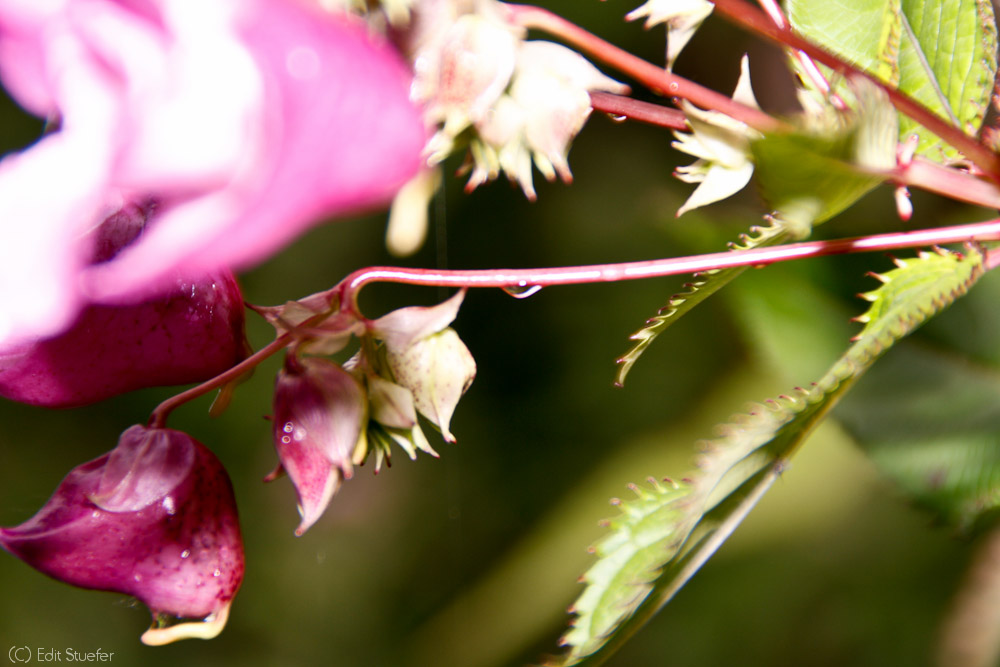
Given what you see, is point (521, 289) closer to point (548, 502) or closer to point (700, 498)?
point (700, 498)

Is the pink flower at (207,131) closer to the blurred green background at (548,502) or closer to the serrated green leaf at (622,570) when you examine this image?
the serrated green leaf at (622,570)

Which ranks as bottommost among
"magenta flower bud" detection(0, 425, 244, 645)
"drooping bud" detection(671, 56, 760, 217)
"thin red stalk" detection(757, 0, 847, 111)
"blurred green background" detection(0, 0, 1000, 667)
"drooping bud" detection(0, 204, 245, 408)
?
"blurred green background" detection(0, 0, 1000, 667)

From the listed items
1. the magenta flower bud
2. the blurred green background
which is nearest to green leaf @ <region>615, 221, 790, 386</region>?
the magenta flower bud

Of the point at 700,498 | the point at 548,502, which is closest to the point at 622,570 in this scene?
the point at 700,498

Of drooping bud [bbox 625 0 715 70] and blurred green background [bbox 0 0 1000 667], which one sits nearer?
drooping bud [bbox 625 0 715 70]

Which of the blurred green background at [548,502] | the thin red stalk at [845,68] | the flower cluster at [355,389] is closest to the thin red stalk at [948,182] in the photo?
the thin red stalk at [845,68]

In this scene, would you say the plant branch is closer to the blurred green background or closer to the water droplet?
the water droplet
